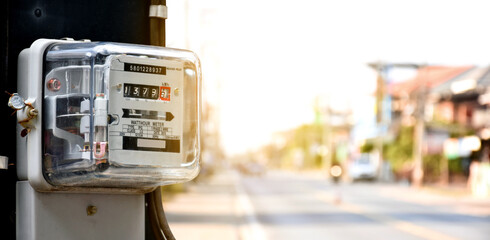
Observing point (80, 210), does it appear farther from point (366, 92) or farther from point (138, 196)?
point (366, 92)

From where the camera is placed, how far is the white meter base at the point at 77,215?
8.56ft

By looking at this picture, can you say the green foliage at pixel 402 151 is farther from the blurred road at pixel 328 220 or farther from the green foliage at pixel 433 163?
the blurred road at pixel 328 220

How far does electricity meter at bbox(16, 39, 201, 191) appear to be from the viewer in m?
2.54

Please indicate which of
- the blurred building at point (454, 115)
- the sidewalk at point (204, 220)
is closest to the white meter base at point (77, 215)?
the sidewalk at point (204, 220)

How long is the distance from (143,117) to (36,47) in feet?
1.23

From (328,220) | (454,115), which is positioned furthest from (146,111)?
(454,115)

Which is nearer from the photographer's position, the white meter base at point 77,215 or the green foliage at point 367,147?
the white meter base at point 77,215

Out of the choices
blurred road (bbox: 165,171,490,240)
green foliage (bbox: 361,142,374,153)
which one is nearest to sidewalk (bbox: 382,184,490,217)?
blurred road (bbox: 165,171,490,240)

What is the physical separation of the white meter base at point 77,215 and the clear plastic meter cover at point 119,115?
0.10 metres

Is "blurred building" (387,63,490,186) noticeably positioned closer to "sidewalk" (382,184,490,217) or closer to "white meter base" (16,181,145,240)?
"sidewalk" (382,184,490,217)

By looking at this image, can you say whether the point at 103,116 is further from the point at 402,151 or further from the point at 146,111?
the point at 402,151

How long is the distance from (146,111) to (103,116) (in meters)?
0.18

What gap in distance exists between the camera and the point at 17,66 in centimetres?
269

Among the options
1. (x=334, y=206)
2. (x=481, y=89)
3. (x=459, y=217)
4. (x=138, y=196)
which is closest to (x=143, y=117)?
(x=138, y=196)
